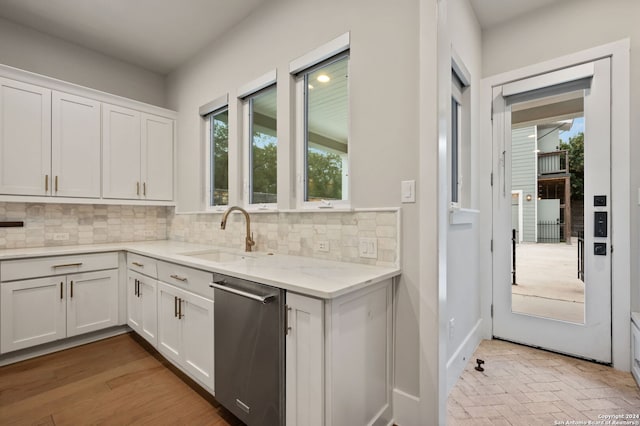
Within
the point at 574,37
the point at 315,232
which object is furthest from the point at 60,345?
the point at 574,37

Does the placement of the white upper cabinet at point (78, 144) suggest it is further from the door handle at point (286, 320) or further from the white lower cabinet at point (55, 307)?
the door handle at point (286, 320)

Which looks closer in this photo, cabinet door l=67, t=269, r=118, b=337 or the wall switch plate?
the wall switch plate

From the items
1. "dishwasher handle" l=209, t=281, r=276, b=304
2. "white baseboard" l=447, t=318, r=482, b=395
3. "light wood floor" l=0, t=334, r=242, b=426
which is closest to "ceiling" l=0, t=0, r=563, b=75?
"dishwasher handle" l=209, t=281, r=276, b=304

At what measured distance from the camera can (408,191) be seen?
→ 1.62m

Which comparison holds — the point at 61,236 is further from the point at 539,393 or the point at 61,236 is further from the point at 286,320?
the point at 539,393

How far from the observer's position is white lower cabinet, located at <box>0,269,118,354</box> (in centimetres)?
232

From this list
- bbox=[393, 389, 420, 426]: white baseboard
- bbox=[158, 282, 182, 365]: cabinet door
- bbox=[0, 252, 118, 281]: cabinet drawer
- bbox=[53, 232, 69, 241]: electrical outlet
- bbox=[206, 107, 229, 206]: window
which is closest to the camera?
bbox=[393, 389, 420, 426]: white baseboard

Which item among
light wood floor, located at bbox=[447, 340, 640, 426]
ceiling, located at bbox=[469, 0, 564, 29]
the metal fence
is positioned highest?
ceiling, located at bbox=[469, 0, 564, 29]

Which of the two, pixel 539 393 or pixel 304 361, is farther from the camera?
Answer: pixel 539 393

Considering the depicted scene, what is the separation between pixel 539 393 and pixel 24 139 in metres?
4.50

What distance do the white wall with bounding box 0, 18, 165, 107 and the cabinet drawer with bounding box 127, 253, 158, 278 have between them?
197cm

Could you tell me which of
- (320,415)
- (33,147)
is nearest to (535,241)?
(320,415)

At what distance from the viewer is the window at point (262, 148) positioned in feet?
8.50

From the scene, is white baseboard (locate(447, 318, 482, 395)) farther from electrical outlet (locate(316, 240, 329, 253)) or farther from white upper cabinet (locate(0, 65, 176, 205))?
white upper cabinet (locate(0, 65, 176, 205))
